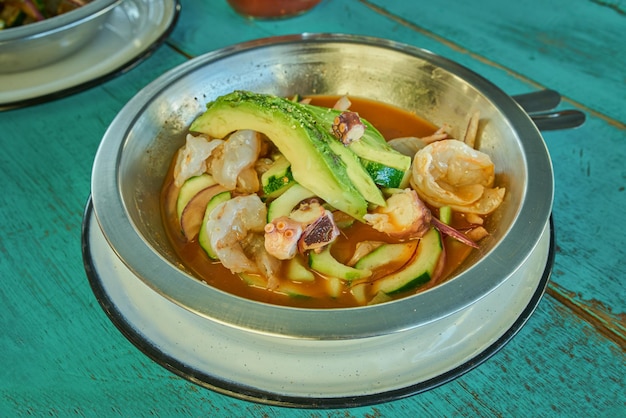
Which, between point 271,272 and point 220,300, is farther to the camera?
point 271,272

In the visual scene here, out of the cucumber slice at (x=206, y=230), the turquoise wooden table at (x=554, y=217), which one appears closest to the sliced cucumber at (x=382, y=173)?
the cucumber slice at (x=206, y=230)

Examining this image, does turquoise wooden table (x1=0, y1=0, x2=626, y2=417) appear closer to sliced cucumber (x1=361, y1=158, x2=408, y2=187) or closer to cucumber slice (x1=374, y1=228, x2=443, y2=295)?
cucumber slice (x1=374, y1=228, x2=443, y2=295)

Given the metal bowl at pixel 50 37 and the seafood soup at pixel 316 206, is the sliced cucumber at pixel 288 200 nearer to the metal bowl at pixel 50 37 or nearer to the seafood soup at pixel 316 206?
the seafood soup at pixel 316 206

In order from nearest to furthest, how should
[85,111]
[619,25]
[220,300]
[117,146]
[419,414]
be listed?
[220,300] < [419,414] < [117,146] < [85,111] < [619,25]

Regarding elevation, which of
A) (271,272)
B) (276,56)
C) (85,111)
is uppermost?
(276,56)

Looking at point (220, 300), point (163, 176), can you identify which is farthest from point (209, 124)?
point (220, 300)

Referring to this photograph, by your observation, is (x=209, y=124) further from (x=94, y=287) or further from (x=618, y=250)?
(x=618, y=250)
